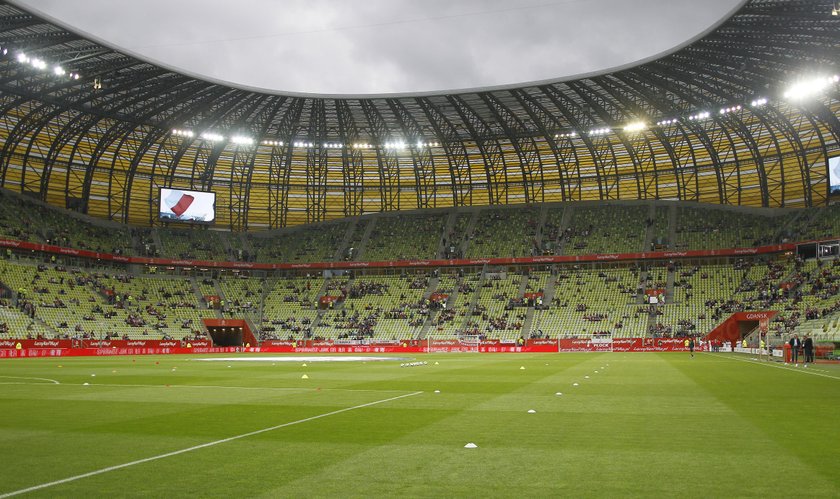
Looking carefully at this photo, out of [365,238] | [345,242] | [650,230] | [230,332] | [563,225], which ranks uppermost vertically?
[563,225]

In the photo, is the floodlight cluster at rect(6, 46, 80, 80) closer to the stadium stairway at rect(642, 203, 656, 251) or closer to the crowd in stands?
the crowd in stands

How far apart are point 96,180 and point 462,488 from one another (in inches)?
3345

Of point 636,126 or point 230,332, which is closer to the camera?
point 636,126

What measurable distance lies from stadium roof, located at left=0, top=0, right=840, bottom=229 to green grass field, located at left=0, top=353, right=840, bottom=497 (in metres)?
36.1

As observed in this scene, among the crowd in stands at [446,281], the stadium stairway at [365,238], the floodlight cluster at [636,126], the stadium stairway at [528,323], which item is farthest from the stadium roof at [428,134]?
the stadium stairway at [528,323]

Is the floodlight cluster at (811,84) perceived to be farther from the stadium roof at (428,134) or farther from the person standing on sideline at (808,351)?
the person standing on sideline at (808,351)

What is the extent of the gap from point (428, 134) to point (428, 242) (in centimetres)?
1703

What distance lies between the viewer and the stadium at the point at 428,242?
22.1m

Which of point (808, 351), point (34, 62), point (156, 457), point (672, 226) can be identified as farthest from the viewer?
point (672, 226)

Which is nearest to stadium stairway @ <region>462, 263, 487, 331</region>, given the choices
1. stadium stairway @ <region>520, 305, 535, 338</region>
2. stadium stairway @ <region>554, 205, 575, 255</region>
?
stadium stairway @ <region>520, 305, 535, 338</region>

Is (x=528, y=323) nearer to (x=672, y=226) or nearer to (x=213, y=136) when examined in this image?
(x=672, y=226)

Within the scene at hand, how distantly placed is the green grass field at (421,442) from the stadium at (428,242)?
29cm

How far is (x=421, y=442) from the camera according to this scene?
1132 cm

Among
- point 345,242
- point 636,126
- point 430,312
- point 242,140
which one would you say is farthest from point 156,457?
point 345,242
